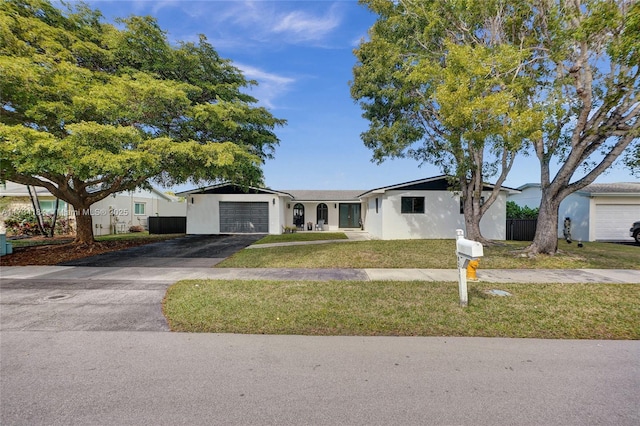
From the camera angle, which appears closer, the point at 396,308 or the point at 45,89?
the point at 396,308

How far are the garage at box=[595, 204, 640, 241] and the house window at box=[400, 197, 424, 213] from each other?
32.9 feet

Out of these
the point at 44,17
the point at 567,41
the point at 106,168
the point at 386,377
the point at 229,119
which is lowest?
the point at 386,377

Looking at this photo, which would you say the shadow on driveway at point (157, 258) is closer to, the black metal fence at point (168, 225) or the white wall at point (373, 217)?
the black metal fence at point (168, 225)

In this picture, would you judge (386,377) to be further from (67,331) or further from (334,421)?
(67,331)

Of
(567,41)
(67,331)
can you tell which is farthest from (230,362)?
(567,41)

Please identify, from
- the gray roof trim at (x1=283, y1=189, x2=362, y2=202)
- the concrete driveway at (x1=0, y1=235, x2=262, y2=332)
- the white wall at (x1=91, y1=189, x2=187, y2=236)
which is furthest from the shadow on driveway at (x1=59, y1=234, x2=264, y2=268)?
the gray roof trim at (x1=283, y1=189, x2=362, y2=202)

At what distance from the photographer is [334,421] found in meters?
2.31

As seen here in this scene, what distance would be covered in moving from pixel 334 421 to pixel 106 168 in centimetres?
836

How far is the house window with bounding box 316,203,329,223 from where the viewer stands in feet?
74.9

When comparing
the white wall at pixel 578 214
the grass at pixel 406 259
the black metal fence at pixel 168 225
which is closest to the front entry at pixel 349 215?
the black metal fence at pixel 168 225

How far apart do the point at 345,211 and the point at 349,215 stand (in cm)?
47

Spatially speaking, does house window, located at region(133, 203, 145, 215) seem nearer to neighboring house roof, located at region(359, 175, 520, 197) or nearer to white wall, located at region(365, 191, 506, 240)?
neighboring house roof, located at region(359, 175, 520, 197)

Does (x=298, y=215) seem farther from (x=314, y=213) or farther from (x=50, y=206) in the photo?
(x=50, y=206)

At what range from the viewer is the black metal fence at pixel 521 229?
15781 mm
